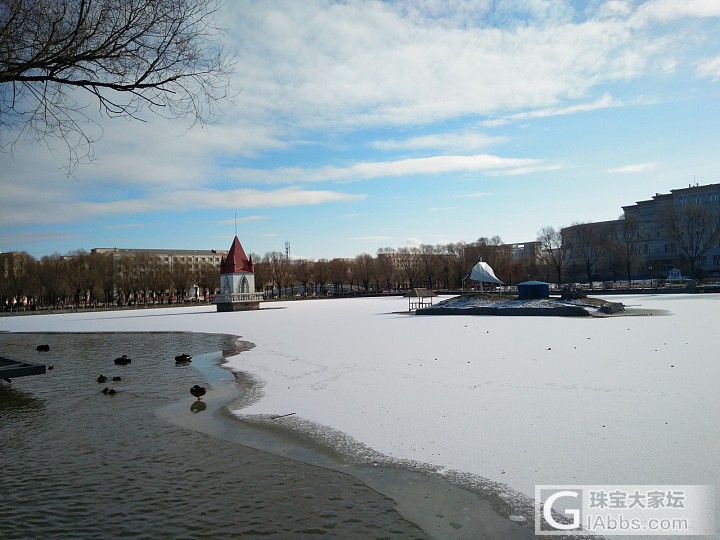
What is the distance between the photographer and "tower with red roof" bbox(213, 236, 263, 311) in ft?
187

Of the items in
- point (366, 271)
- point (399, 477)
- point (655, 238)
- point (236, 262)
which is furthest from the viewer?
point (366, 271)

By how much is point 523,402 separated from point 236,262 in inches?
2043

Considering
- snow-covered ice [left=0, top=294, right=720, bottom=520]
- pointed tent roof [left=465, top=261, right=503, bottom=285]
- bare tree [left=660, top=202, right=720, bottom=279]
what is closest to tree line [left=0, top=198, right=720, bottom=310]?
bare tree [left=660, top=202, right=720, bottom=279]

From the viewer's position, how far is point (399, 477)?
260 inches

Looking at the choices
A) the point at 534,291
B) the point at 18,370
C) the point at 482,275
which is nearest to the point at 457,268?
the point at 482,275

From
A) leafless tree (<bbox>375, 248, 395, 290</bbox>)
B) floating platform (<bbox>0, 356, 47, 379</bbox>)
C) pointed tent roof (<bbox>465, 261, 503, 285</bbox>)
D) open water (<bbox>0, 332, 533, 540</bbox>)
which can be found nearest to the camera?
open water (<bbox>0, 332, 533, 540</bbox>)

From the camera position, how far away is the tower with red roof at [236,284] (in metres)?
57.0

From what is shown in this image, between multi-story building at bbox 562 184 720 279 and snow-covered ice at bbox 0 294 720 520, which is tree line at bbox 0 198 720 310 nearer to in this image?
multi-story building at bbox 562 184 720 279

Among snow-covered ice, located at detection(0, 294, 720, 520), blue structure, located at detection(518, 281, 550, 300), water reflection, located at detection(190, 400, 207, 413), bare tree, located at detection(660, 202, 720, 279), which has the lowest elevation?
water reflection, located at detection(190, 400, 207, 413)

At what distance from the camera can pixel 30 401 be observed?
12.3 m

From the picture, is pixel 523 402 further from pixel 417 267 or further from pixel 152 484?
pixel 417 267

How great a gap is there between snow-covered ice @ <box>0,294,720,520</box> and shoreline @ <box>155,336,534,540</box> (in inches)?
11.5

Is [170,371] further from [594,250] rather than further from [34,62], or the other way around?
[594,250]

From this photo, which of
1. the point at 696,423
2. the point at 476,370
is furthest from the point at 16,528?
the point at 476,370
